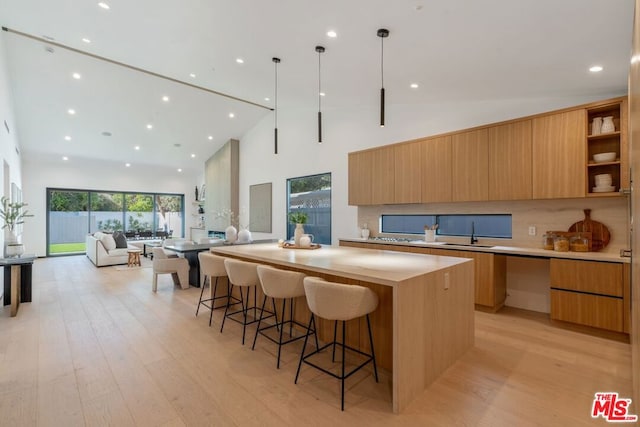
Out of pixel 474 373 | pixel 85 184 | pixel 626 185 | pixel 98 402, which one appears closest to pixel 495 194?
→ pixel 626 185

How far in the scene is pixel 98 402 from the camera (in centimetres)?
212

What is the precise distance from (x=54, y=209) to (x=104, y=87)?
5.75 m

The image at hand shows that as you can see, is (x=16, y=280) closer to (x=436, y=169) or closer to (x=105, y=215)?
(x=436, y=169)

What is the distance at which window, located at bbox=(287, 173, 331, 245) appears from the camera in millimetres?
6609

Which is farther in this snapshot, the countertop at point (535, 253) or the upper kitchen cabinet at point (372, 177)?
the upper kitchen cabinet at point (372, 177)

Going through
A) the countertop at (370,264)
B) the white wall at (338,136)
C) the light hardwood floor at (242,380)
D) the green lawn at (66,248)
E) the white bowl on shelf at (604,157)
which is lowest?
the light hardwood floor at (242,380)

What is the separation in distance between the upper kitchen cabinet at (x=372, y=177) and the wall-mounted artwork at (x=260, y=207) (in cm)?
312

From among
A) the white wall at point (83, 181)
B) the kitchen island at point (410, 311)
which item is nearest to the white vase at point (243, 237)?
the kitchen island at point (410, 311)

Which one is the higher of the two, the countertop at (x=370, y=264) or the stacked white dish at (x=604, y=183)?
the stacked white dish at (x=604, y=183)

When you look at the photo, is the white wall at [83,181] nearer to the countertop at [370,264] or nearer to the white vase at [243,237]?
the white vase at [243,237]

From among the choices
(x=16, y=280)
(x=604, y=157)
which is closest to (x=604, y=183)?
(x=604, y=157)

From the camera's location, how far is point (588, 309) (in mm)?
3188

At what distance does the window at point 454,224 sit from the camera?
432 cm

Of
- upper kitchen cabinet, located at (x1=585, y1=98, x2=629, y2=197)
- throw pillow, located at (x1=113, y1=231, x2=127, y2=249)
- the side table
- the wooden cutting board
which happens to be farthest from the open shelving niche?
throw pillow, located at (x1=113, y1=231, x2=127, y2=249)
